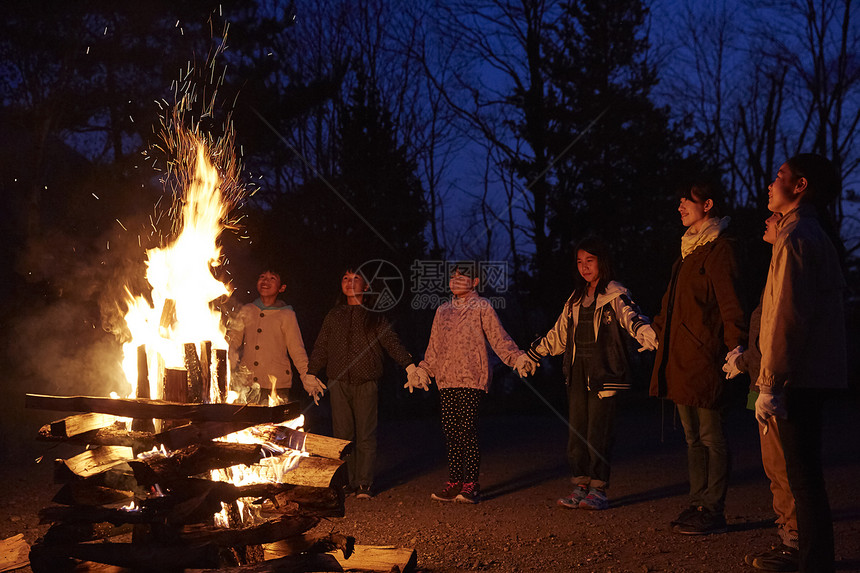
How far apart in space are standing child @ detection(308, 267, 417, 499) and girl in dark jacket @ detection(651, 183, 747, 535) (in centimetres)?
246

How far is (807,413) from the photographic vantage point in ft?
12.0

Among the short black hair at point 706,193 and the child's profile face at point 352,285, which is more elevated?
the short black hair at point 706,193

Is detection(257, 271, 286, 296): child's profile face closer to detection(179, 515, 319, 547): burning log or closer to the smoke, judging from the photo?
detection(179, 515, 319, 547): burning log

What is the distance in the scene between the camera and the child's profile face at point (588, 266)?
19.9 feet

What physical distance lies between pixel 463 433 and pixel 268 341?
6.39ft

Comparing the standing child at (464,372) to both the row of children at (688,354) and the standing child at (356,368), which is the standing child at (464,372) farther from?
the standing child at (356,368)

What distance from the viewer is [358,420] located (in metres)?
6.88

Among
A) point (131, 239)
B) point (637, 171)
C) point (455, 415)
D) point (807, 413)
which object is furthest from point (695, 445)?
point (637, 171)

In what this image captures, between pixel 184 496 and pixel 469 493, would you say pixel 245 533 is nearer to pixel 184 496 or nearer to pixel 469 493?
pixel 184 496

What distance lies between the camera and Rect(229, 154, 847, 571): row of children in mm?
3652

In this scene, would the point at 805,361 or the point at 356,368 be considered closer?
the point at 805,361

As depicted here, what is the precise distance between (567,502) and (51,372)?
10.2m

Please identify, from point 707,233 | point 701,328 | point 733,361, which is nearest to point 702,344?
point 701,328

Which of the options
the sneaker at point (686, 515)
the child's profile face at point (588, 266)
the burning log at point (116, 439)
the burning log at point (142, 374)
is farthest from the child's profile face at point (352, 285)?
the sneaker at point (686, 515)
